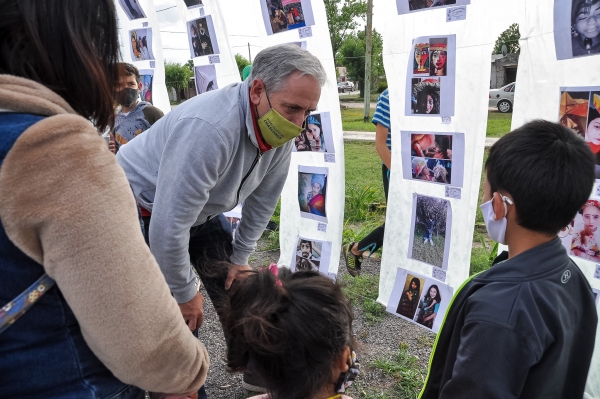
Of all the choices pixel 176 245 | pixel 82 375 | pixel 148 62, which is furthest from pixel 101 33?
pixel 148 62

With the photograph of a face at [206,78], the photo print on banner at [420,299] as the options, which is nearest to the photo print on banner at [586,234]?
the photo print on banner at [420,299]

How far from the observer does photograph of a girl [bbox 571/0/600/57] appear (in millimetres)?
1781

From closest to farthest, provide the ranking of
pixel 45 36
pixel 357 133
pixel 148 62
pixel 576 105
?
pixel 45 36, pixel 576 105, pixel 148 62, pixel 357 133

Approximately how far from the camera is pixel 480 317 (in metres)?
1.15

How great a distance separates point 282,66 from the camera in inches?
71.6

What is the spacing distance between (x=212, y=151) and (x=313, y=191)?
164cm

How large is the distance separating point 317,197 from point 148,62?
265 centimetres

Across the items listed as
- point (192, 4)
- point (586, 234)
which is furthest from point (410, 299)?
point (192, 4)

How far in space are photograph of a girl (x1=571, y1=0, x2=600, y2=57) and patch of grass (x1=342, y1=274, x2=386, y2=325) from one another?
1.88m

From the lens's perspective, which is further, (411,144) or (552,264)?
(411,144)

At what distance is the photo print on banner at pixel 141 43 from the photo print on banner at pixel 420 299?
3416 millimetres

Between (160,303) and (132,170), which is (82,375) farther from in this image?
(132,170)

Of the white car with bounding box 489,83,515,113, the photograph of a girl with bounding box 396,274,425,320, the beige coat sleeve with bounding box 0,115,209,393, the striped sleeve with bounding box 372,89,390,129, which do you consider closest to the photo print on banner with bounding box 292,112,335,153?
the striped sleeve with bounding box 372,89,390,129

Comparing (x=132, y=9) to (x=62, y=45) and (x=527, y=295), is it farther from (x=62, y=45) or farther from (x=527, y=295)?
(x=527, y=295)
